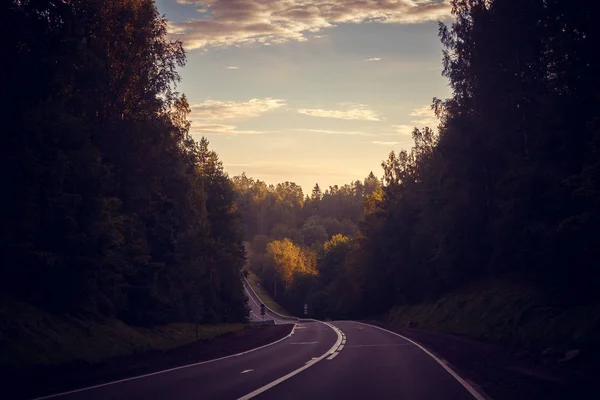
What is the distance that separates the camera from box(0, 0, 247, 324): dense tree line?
19656 mm

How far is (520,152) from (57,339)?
79.9 ft

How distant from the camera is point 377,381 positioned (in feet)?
44.7

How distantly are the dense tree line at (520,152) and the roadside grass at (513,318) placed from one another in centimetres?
107

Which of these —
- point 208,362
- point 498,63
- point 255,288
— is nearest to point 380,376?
point 208,362

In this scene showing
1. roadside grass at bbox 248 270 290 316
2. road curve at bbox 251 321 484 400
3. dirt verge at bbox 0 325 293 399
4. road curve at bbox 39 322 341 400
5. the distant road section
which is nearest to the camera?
road curve at bbox 251 321 484 400

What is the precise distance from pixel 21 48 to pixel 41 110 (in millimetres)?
2064

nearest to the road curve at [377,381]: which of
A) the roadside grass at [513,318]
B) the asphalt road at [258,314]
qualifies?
the roadside grass at [513,318]

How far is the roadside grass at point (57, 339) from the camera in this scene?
59.1ft

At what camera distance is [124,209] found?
3509cm

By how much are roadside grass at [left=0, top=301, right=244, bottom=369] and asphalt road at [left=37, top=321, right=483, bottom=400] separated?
4.50 meters

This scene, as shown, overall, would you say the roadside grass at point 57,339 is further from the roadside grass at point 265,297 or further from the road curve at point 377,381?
the roadside grass at point 265,297

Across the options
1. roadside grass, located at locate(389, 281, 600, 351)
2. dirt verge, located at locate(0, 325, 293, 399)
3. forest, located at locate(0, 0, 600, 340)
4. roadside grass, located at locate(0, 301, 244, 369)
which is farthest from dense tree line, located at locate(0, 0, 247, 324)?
roadside grass, located at locate(389, 281, 600, 351)

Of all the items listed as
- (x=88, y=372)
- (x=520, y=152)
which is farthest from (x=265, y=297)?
(x=88, y=372)

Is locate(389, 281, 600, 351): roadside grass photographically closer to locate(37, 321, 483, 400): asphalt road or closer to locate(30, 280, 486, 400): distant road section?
locate(30, 280, 486, 400): distant road section
